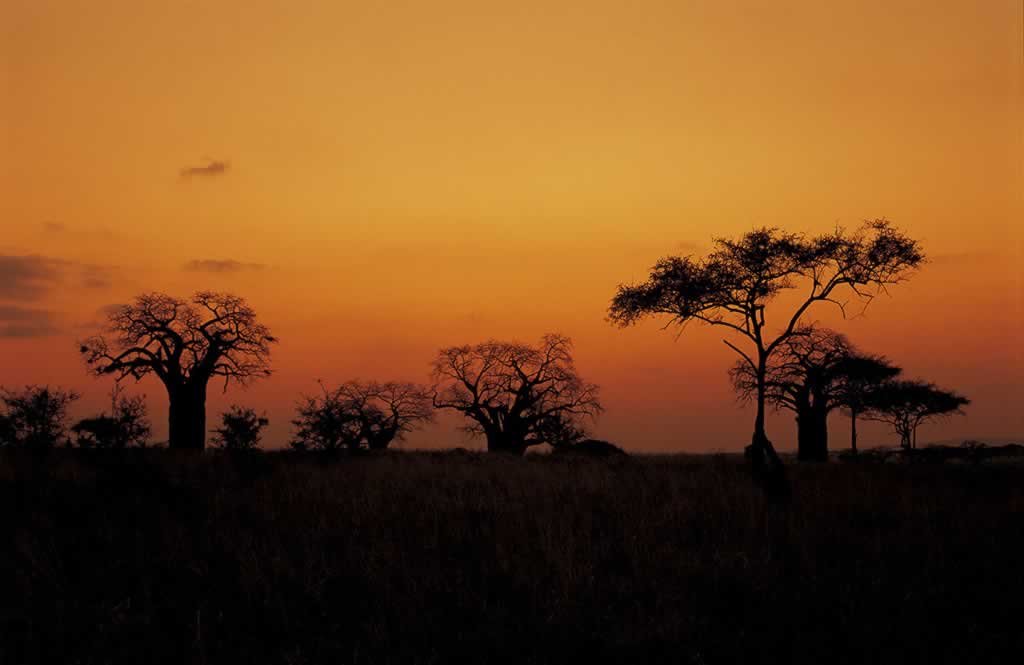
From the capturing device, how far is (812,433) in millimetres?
→ 46094

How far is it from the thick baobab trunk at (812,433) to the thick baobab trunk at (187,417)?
103 ft

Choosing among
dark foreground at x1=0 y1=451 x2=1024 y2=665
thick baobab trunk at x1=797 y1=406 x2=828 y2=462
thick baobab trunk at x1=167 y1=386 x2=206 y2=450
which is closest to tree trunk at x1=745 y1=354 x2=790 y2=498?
dark foreground at x1=0 y1=451 x2=1024 y2=665

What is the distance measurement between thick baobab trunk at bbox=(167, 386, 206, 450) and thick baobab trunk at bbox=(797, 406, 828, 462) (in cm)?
3135

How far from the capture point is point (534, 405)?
171 feet

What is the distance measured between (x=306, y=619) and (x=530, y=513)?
4781 millimetres

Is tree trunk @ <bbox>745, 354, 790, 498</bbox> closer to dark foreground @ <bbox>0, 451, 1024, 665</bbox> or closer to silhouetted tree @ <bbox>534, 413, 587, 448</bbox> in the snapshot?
dark foreground @ <bbox>0, 451, 1024, 665</bbox>

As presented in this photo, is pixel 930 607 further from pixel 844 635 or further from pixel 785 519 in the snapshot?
pixel 785 519

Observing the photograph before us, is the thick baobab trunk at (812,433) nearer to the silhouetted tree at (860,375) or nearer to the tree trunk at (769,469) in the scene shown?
the silhouetted tree at (860,375)

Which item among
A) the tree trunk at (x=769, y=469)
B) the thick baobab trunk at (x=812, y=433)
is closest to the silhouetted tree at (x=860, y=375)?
the thick baobab trunk at (x=812, y=433)

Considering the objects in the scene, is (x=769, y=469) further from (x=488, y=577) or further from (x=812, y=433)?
(x=812, y=433)

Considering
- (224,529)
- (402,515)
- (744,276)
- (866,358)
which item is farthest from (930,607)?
(866,358)

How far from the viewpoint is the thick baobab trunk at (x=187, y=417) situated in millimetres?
35875

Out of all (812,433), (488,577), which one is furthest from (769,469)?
(812,433)

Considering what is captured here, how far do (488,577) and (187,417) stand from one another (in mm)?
31190
